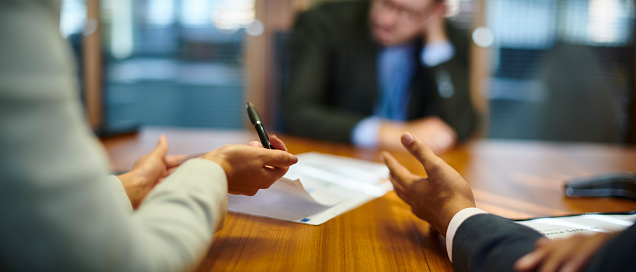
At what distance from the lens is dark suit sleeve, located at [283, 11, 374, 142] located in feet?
5.67

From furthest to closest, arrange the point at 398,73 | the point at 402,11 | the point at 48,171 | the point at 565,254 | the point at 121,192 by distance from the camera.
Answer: the point at 398,73 → the point at 402,11 → the point at 121,192 → the point at 565,254 → the point at 48,171

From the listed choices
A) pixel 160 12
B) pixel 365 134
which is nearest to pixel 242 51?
pixel 160 12

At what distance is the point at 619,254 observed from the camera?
0.41 meters

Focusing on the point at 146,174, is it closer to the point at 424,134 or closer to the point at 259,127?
the point at 259,127

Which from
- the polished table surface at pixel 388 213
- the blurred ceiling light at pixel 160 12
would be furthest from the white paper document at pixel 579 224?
the blurred ceiling light at pixel 160 12

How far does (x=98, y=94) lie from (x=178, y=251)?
3578 millimetres

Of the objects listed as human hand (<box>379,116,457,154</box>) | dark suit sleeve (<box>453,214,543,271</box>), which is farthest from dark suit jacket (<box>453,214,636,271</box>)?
human hand (<box>379,116,457,154</box>)

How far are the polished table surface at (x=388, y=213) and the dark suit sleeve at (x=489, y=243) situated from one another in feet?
0.16

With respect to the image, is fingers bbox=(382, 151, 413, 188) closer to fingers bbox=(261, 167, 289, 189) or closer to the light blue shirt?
fingers bbox=(261, 167, 289, 189)

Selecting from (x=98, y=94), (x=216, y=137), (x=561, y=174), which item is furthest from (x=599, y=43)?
(x=98, y=94)

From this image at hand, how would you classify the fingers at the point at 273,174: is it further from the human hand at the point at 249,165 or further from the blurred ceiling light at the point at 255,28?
the blurred ceiling light at the point at 255,28

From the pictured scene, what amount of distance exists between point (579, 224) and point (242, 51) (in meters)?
2.98

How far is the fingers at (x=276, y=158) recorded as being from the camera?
596mm

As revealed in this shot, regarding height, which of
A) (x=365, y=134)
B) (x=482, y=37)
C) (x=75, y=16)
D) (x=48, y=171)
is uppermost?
(x=75, y=16)
